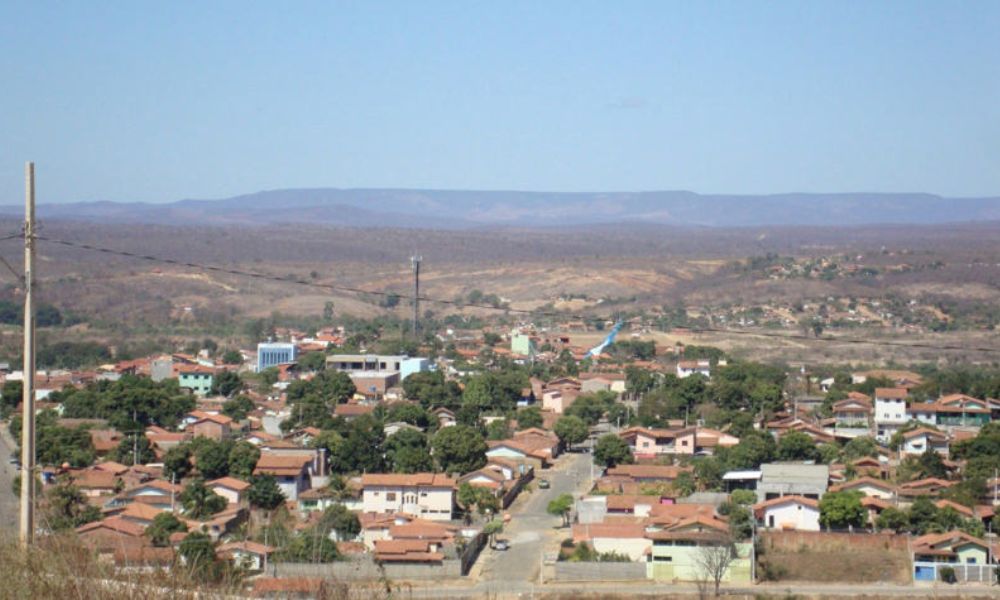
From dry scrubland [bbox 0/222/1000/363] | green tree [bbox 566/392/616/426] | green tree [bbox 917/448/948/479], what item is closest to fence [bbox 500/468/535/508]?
green tree [bbox 566/392/616/426]

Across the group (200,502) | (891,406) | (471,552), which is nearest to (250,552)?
(471,552)

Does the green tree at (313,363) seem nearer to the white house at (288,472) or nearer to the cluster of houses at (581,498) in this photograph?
the cluster of houses at (581,498)

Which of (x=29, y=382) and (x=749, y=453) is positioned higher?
(x=29, y=382)

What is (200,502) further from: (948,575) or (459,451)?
(948,575)

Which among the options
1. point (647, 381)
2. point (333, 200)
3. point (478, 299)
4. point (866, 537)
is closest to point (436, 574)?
point (866, 537)

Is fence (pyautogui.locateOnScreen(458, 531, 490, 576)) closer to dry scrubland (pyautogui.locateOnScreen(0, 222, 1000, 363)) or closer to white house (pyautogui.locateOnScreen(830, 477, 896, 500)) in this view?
white house (pyautogui.locateOnScreen(830, 477, 896, 500))

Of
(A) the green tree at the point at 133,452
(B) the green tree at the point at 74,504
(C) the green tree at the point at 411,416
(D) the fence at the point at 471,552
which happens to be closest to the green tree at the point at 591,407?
(C) the green tree at the point at 411,416
